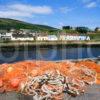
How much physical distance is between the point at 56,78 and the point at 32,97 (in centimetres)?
74

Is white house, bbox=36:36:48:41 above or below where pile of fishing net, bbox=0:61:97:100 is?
below

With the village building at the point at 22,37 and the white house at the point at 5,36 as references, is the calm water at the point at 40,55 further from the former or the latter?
the white house at the point at 5,36

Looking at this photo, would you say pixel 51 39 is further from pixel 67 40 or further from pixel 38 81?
pixel 38 81

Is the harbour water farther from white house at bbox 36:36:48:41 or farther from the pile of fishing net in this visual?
the pile of fishing net

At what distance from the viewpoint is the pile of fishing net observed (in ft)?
30.6

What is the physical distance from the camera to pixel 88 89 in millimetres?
9664

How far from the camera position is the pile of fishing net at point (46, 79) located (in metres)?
9.33

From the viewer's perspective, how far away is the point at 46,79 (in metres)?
9.54

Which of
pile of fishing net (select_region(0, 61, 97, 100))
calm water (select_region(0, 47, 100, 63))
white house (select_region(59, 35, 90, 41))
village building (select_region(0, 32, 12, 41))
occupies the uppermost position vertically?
pile of fishing net (select_region(0, 61, 97, 100))

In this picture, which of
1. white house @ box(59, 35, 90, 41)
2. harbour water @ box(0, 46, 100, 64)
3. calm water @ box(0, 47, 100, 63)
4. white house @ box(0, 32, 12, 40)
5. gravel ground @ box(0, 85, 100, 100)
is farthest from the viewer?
white house @ box(59, 35, 90, 41)

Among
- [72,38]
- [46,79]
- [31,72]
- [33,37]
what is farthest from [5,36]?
[46,79]

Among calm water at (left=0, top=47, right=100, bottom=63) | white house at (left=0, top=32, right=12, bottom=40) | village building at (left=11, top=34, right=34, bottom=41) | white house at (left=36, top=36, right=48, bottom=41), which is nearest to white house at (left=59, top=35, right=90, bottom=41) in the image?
white house at (left=36, top=36, right=48, bottom=41)

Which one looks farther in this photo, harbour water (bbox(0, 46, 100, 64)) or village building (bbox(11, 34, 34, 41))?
village building (bbox(11, 34, 34, 41))

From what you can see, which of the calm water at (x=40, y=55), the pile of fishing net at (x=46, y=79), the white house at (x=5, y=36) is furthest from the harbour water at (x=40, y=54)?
the pile of fishing net at (x=46, y=79)
